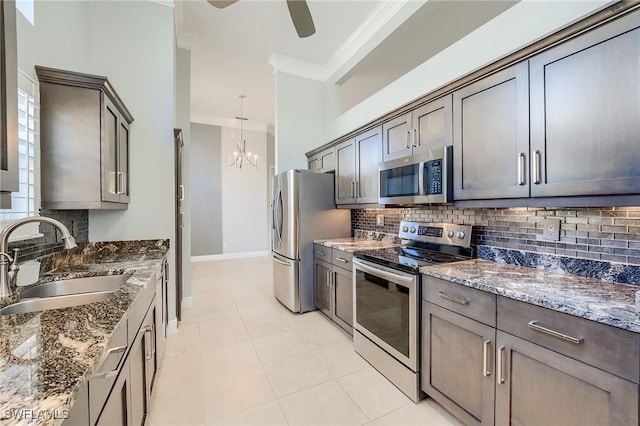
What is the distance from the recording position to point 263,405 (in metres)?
1.83

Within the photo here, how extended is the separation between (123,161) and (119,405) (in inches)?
79.9

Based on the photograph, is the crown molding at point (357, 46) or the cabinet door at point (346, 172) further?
the cabinet door at point (346, 172)


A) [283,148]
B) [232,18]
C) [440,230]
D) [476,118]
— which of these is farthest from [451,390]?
[232,18]

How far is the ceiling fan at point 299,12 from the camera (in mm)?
2416

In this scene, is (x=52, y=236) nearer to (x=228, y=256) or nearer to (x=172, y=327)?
(x=172, y=327)

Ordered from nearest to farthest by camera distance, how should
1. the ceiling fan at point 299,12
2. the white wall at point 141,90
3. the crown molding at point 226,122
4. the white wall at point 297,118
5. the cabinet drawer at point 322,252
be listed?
the ceiling fan at point 299,12 → the white wall at point 141,90 → the cabinet drawer at point 322,252 → the white wall at point 297,118 → the crown molding at point 226,122

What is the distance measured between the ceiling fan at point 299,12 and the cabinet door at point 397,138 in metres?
1.22

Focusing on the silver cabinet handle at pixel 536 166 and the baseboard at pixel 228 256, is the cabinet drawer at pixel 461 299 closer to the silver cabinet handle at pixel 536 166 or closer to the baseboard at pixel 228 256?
the silver cabinet handle at pixel 536 166

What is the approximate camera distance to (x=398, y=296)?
194 cm

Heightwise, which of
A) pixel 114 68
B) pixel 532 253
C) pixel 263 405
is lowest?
pixel 263 405

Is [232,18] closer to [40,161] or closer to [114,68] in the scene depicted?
[114,68]

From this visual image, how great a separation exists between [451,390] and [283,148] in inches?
137

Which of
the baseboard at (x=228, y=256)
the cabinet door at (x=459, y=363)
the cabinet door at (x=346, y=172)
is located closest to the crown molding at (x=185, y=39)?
the cabinet door at (x=346, y=172)

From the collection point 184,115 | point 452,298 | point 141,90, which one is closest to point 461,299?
point 452,298
